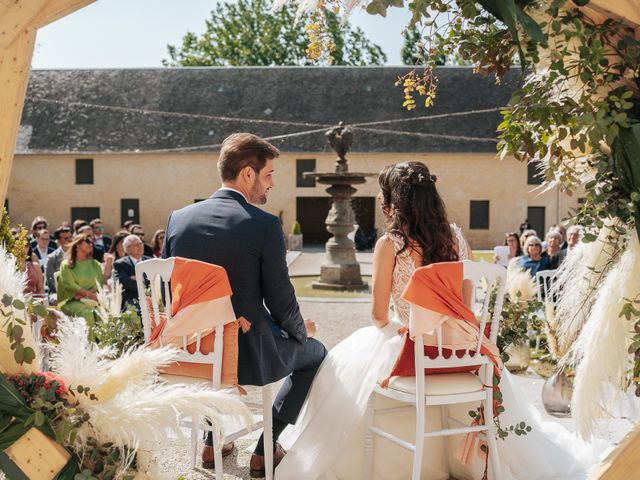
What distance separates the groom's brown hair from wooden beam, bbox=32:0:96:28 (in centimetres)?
184

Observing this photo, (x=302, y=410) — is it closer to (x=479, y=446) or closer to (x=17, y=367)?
(x=479, y=446)

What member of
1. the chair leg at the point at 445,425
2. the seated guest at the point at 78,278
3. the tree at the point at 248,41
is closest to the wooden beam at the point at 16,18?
the chair leg at the point at 445,425

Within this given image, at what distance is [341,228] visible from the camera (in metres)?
16.7

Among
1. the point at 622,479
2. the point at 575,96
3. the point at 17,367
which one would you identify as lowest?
the point at 622,479

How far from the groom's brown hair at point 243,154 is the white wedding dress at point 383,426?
866 millimetres

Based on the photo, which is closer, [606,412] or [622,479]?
[622,479]

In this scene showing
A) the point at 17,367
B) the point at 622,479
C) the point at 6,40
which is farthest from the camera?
the point at 622,479

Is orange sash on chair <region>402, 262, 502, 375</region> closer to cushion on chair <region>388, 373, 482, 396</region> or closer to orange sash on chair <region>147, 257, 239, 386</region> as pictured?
cushion on chair <region>388, 373, 482, 396</region>

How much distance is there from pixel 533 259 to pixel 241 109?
28.7 metres

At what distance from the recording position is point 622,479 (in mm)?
2426

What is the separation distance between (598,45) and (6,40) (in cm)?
184

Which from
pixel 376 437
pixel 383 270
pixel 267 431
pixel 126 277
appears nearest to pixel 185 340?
pixel 267 431

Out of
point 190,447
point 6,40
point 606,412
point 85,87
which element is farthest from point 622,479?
point 85,87

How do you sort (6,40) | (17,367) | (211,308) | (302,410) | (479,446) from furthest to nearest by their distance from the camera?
(302,410) → (479,446) → (211,308) → (17,367) → (6,40)
